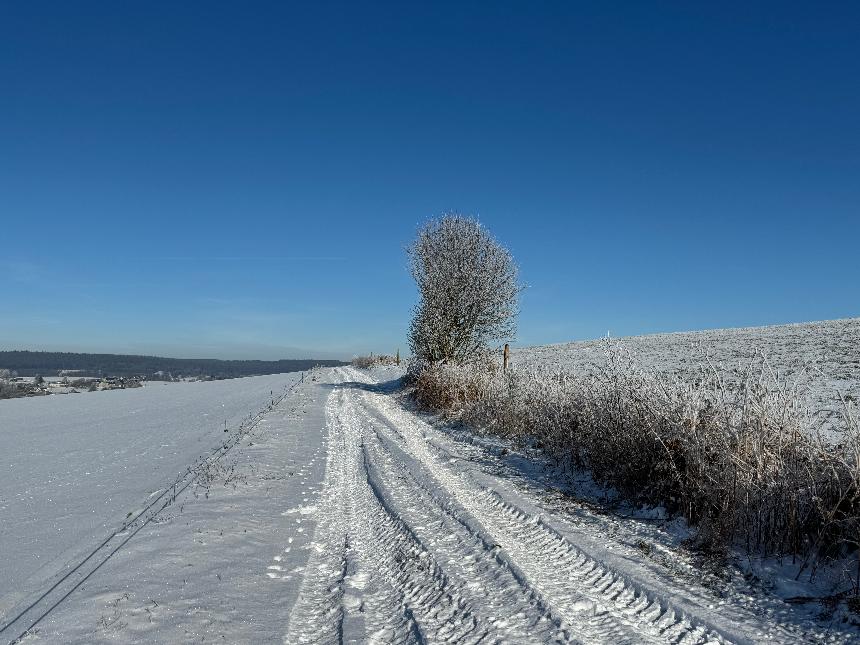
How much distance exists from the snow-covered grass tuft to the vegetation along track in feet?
4.88

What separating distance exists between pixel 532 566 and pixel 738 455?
2.36m

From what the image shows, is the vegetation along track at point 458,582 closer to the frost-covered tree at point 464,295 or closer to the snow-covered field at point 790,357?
the snow-covered field at point 790,357

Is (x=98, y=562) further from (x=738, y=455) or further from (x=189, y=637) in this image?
(x=738, y=455)

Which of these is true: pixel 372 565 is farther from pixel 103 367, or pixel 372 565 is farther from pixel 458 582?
pixel 103 367

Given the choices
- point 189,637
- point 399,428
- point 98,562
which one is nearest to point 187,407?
point 399,428

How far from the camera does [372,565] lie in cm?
500

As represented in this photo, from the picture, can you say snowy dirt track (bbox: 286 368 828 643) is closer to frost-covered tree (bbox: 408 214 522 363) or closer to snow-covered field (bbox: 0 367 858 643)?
snow-covered field (bbox: 0 367 858 643)

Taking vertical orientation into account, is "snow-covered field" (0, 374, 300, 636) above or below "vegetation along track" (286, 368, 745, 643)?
below

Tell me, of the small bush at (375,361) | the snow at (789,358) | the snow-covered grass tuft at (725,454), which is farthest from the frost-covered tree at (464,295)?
the small bush at (375,361)

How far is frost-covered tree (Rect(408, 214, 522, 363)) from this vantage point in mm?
24562

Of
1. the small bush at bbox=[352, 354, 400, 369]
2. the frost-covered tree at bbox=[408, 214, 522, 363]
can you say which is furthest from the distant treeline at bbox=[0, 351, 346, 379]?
the frost-covered tree at bbox=[408, 214, 522, 363]

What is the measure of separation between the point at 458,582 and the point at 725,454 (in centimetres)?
300

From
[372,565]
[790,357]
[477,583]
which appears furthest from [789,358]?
[372,565]

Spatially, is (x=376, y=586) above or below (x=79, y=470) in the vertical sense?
above
